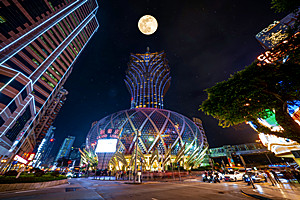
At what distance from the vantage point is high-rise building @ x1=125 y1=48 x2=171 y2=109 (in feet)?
287

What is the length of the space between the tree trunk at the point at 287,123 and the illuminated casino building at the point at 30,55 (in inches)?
1701

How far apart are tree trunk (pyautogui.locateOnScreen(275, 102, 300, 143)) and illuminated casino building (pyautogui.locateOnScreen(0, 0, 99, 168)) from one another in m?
43.2

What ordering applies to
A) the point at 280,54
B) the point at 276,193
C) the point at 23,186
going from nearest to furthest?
the point at 280,54 < the point at 276,193 < the point at 23,186

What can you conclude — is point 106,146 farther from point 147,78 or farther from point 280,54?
point 147,78

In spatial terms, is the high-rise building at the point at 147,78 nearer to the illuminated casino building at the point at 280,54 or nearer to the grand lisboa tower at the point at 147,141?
the grand lisboa tower at the point at 147,141

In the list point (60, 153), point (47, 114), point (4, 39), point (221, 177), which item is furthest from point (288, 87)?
point (60, 153)

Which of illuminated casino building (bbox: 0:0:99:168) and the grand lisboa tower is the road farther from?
the grand lisboa tower

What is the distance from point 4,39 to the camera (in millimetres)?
29219

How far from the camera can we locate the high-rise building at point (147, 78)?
287 feet

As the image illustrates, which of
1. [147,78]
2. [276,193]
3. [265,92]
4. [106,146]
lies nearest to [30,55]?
[106,146]

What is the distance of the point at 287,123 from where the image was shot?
7.43m

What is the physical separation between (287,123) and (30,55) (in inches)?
2323

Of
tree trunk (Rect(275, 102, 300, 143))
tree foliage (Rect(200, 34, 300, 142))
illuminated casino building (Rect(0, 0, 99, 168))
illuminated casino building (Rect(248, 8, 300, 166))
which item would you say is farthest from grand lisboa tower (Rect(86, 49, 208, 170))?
tree trunk (Rect(275, 102, 300, 143))

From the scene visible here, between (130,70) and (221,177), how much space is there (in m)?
88.4
